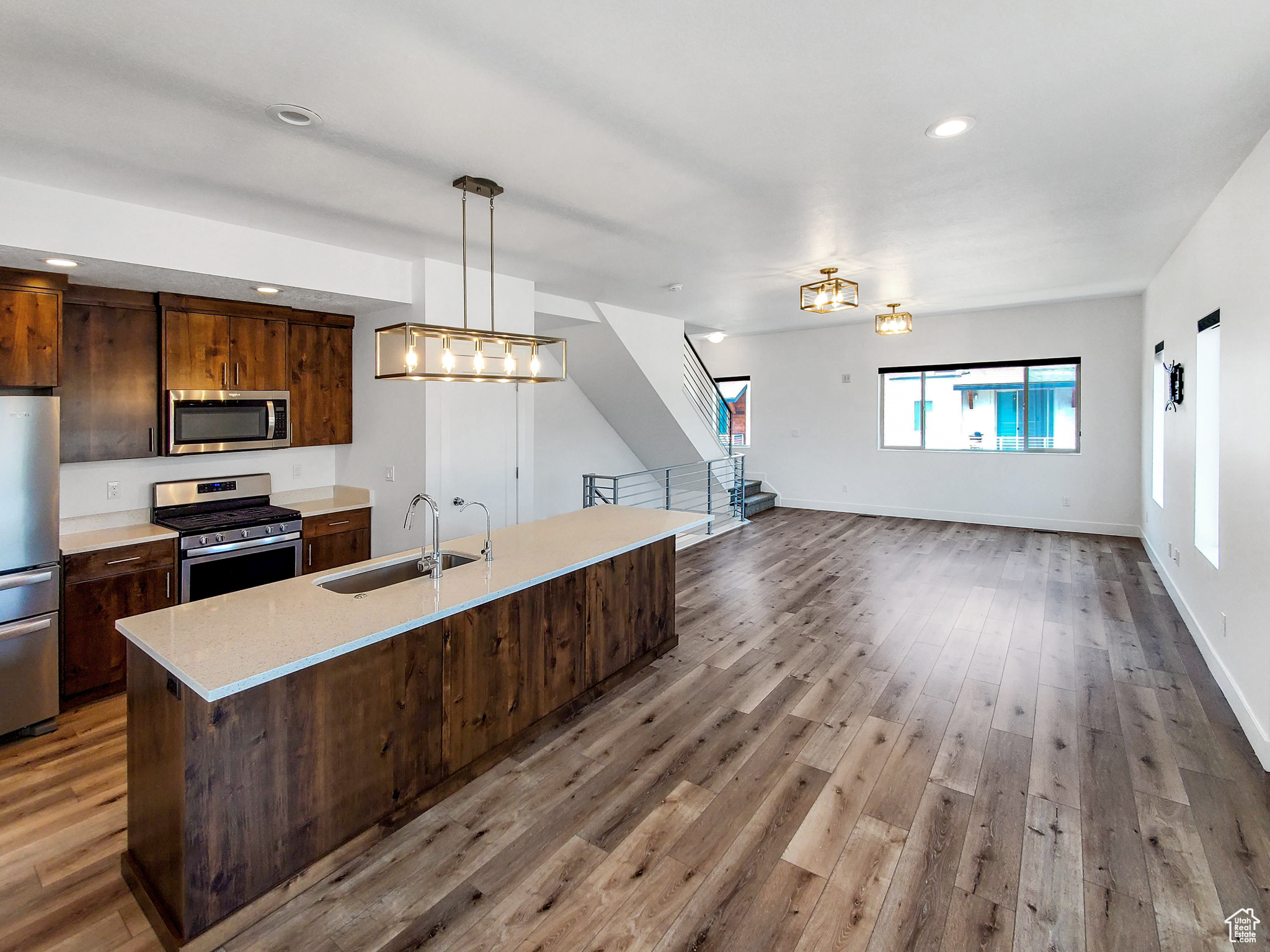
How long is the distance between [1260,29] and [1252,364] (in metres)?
1.59

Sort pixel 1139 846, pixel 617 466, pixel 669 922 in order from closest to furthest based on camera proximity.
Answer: pixel 669 922 < pixel 1139 846 < pixel 617 466

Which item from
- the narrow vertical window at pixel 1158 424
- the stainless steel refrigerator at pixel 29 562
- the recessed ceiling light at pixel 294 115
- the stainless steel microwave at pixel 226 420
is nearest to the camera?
the recessed ceiling light at pixel 294 115

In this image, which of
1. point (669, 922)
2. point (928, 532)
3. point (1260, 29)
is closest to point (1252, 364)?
point (1260, 29)

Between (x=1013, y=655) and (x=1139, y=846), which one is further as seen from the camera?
(x=1013, y=655)

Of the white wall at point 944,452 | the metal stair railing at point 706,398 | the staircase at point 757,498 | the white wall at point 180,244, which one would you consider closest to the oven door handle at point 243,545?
the white wall at point 180,244

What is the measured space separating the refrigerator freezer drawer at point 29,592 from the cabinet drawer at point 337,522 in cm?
141

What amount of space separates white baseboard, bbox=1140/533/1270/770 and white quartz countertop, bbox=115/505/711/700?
292 centimetres

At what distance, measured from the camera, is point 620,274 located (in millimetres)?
5191

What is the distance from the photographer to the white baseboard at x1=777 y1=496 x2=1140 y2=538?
7363 mm

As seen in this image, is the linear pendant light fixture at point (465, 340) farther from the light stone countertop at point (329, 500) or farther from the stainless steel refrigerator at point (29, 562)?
the stainless steel refrigerator at point (29, 562)

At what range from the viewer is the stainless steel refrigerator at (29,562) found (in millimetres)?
2963

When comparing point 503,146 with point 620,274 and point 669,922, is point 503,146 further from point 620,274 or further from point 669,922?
point 669,922

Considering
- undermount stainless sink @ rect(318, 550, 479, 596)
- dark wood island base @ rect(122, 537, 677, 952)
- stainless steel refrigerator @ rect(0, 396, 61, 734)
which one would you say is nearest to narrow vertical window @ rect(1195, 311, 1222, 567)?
dark wood island base @ rect(122, 537, 677, 952)

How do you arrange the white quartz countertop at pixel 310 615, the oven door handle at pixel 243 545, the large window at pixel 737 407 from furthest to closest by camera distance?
1. the large window at pixel 737 407
2. the oven door handle at pixel 243 545
3. the white quartz countertop at pixel 310 615
